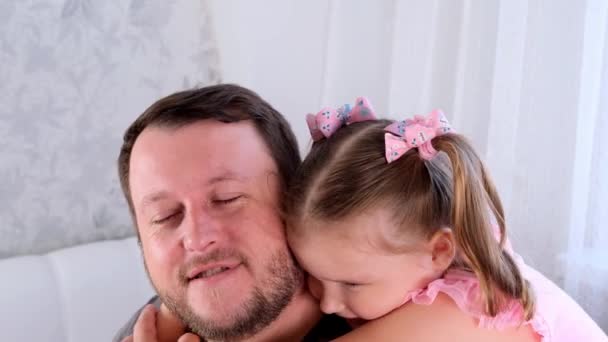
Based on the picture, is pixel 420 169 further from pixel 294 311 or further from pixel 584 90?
pixel 584 90

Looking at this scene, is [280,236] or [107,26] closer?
[280,236]

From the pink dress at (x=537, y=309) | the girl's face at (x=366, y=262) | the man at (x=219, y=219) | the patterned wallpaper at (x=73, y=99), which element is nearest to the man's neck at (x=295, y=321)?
the man at (x=219, y=219)

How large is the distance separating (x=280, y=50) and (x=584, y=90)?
111 cm

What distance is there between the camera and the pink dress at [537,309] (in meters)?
0.98

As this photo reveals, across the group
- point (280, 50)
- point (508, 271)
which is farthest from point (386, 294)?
point (280, 50)

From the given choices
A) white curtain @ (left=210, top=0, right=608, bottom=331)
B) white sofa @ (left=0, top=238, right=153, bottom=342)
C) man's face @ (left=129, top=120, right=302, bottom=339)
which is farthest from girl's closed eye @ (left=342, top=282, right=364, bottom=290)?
white sofa @ (left=0, top=238, right=153, bottom=342)

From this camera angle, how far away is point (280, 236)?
3.61ft

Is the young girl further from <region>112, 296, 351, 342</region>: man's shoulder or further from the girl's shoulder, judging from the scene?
<region>112, 296, 351, 342</region>: man's shoulder

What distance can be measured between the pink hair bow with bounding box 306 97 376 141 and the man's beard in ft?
0.69

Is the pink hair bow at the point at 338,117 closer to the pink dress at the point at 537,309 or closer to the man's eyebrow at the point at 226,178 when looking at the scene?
the man's eyebrow at the point at 226,178

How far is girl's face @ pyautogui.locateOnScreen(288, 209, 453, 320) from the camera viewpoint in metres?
0.99

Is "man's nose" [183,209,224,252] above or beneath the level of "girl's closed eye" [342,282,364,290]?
above

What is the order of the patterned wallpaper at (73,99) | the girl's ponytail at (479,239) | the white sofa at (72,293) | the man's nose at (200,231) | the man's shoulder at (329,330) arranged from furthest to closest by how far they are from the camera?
the patterned wallpaper at (73,99) → the white sofa at (72,293) → the man's shoulder at (329,330) → the man's nose at (200,231) → the girl's ponytail at (479,239)

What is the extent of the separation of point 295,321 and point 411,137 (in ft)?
1.30
